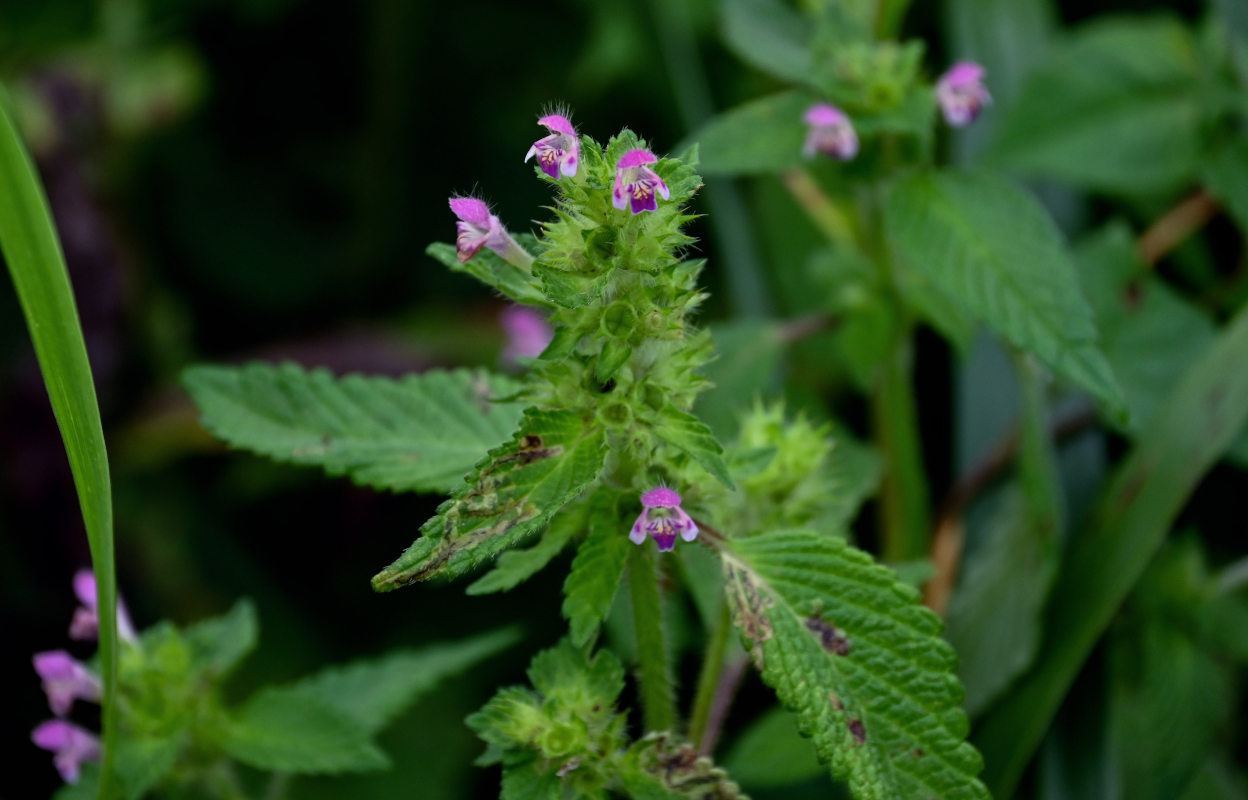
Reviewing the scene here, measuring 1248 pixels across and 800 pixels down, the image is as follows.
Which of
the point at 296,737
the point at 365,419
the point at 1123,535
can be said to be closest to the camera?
the point at 365,419

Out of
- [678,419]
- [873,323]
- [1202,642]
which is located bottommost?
[1202,642]

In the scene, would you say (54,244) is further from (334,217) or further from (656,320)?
(334,217)

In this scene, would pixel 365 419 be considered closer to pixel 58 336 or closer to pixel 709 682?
pixel 58 336

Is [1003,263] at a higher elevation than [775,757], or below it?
higher

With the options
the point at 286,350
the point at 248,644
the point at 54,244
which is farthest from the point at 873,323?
the point at 286,350

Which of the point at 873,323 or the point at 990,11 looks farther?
the point at 990,11

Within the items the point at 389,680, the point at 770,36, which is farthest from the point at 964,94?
the point at 389,680

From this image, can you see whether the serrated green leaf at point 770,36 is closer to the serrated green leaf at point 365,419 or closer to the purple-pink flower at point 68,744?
the serrated green leaf at point 365,419
